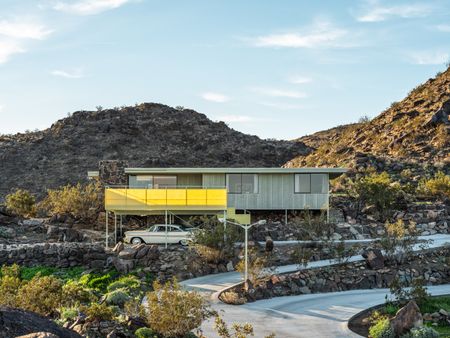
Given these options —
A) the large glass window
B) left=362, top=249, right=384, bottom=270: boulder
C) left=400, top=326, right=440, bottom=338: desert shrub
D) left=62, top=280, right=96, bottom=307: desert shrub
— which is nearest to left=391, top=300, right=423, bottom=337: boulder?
left=400, top=326, right=440, bottom=338: desert shrub

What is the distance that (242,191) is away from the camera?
46.8 meters

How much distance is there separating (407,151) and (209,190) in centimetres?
3986

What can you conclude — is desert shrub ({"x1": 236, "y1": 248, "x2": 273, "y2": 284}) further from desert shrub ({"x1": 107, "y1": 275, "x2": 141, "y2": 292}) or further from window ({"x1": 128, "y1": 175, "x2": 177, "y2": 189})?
window ({"x1": 128, "y1": 175, "x2": 177, "y2": 189})

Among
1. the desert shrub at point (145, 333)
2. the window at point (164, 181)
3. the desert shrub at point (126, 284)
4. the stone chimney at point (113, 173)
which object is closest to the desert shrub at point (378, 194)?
the window at point (164, 181)

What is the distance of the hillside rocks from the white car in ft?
30.3

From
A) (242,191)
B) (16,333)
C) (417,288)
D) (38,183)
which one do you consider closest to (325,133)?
(38,183)

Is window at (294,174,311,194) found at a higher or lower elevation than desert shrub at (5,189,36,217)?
higher

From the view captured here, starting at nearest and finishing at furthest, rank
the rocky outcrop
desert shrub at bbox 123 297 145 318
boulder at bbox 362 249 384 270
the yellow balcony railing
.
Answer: the rocky outcrop
desert shrub at bbox 123 297 145 318
boulder at bbox 362 249 384 270
the yellow balcony railing

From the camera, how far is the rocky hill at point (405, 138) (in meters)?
71.8

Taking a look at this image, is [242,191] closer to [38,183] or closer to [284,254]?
[284,254]

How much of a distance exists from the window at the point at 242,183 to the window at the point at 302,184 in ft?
9.57

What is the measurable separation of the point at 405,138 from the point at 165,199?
148 feet

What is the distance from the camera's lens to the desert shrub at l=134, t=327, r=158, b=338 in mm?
19922

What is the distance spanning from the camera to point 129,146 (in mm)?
97812
